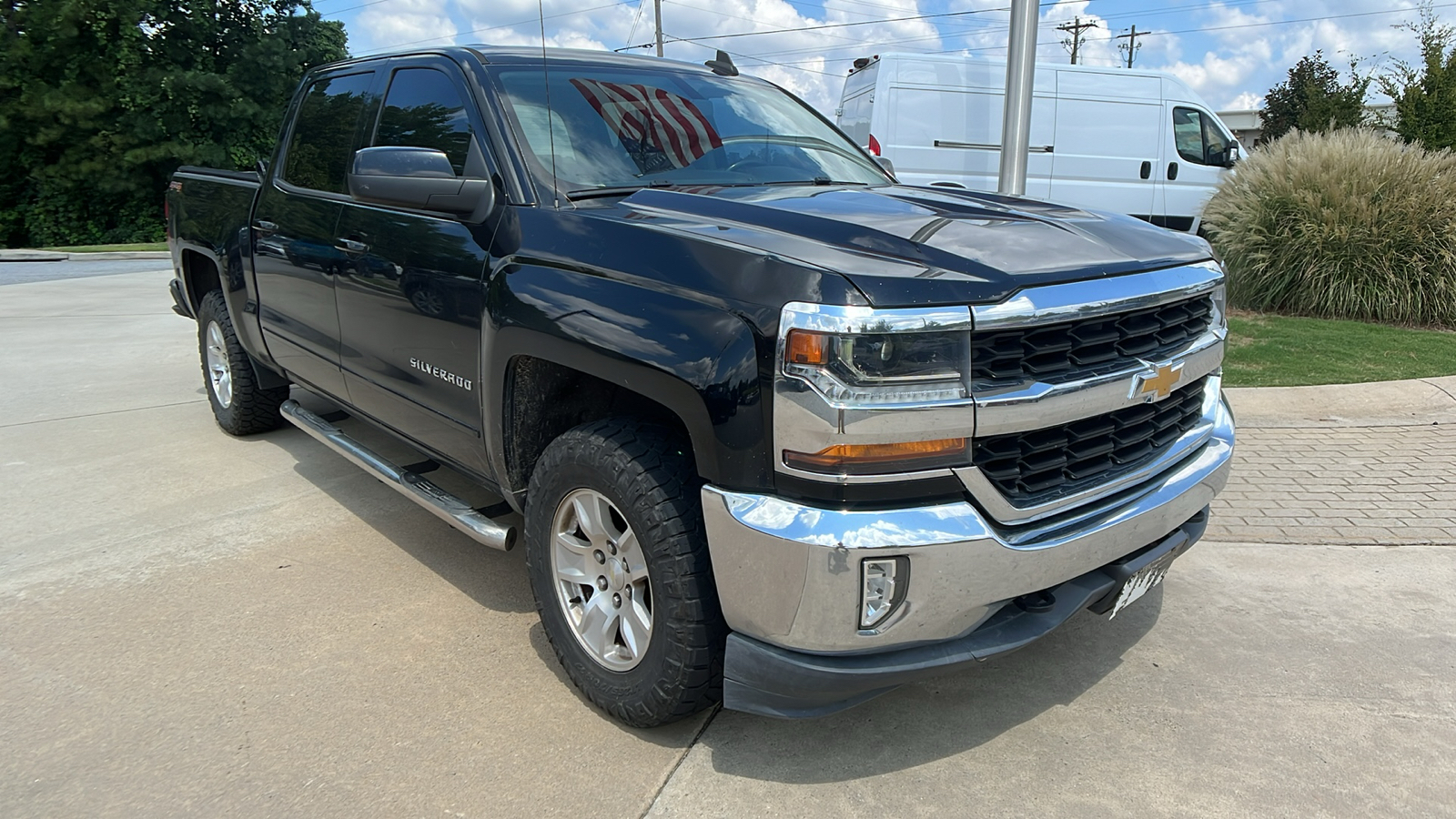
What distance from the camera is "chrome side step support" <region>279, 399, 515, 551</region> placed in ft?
10.3

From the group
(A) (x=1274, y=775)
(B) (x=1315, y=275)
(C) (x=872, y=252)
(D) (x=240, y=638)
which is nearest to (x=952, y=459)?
(C) (x=872, y=252)

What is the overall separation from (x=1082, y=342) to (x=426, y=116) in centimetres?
251

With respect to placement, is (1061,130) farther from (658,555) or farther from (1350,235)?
(658,555)

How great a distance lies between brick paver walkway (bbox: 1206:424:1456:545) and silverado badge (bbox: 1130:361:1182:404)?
1.88 meters

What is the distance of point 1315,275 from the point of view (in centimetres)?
886

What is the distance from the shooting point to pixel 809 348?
214 centimetres

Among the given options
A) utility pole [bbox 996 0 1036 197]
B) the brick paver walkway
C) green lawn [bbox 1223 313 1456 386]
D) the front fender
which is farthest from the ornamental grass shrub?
the front fender

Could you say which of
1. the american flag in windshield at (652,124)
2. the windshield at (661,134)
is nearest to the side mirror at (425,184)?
the windshield at (661,134)

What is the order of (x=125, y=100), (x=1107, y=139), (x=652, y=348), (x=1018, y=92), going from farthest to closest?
(x=125, y=100) < (x=1107, y=139) < (x=1018, y=92) < (x=652, y=348)

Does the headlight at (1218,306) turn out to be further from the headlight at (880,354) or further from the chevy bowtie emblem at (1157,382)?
the headlight at (880,354)

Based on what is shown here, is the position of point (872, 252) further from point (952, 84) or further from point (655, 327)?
point (952, 84)

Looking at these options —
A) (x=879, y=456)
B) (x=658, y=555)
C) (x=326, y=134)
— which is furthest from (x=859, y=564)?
(x=326, y=134)

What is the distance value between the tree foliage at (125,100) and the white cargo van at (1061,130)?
63.6 feet

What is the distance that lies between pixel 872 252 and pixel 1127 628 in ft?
6.14
